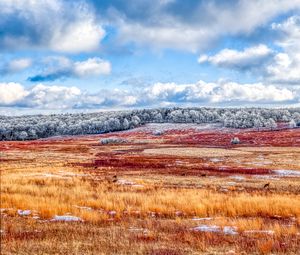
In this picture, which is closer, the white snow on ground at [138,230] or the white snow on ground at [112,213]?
the white snow on ground at [138,230]

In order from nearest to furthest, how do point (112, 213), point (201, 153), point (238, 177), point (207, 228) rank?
point (207, 228) < point (112, 213) < point (238, 177) < point (201, 153)

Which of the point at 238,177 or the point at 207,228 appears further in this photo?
the point at 238,177

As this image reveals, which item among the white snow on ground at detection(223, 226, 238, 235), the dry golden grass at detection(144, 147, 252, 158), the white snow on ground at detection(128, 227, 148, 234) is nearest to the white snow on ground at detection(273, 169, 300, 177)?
the dry golden grass at detection(144, 147, 252, 158)

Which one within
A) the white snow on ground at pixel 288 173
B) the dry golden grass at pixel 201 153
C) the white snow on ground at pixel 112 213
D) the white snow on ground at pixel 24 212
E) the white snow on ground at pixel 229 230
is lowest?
the dry golden grass at pixel 201 153

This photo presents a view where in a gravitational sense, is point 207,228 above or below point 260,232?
above

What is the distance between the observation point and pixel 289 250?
1288 centimetres

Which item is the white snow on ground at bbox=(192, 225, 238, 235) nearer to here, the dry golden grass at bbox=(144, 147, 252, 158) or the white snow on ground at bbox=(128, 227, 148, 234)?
the white snow on ground at bbox=(128, 227, 148, 234)

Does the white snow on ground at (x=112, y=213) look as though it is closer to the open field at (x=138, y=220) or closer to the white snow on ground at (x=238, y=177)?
the open field at (x=138, y=220)

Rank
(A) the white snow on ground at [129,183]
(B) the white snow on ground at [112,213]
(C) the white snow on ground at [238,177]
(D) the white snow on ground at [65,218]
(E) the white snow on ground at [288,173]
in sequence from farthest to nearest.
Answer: (E) the white snow on ground at [288,173] < (C) the white snow on ground at [238,177] < (A) the white snow on ground at [129,183] < (B) the white snow on ground at [112,213] < (D) the white snow on ground at [65,218]

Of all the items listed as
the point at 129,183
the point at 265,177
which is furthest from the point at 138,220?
the point at 265,177

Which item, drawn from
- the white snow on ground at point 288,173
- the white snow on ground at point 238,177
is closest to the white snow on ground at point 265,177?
the white snow on ground at point 238,177

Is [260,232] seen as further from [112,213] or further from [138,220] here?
[112,213]

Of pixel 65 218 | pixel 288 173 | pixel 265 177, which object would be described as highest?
pixel 65 218

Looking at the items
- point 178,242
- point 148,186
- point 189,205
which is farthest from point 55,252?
point 148,186
